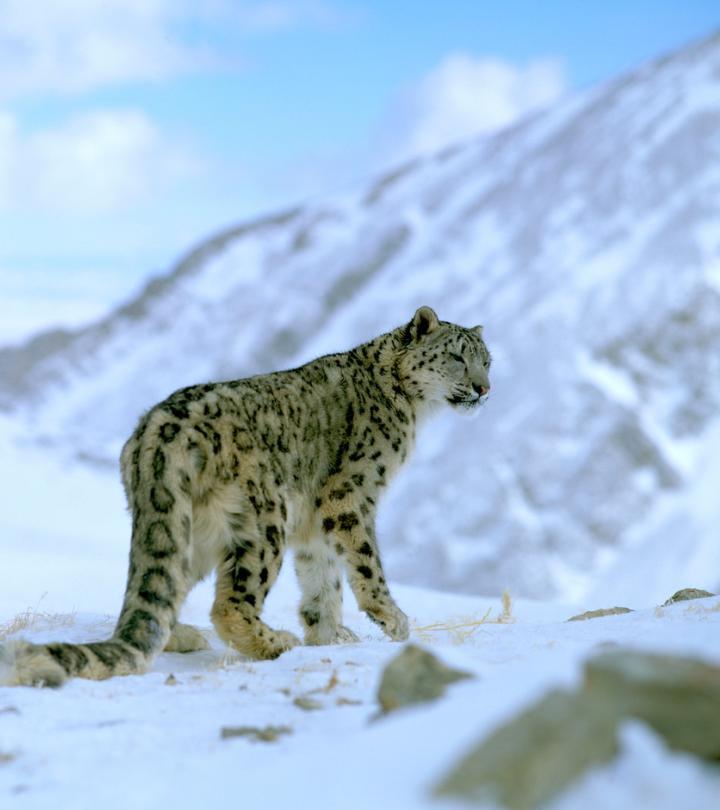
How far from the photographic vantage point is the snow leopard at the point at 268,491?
7102mm

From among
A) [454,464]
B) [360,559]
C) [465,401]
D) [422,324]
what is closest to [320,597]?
[360,559]

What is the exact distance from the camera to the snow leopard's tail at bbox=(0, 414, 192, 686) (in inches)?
258

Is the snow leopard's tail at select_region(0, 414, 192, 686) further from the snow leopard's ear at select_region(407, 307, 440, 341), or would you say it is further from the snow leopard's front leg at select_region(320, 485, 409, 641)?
the snow leopard's ear at select_region(407, 307, 440, 341)

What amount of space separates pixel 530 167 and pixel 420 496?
25036 millimetres

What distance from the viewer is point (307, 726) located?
17.6 ft

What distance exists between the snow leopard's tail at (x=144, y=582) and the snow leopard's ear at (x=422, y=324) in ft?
9.23

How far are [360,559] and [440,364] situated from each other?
1.74 meters

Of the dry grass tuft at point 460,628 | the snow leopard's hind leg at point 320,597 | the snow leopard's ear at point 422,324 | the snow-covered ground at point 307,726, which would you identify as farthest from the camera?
the snow leopard's ear at point 422,324

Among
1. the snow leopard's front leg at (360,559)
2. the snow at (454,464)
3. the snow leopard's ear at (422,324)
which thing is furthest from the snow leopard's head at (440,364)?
the snow leopard's front leg at (360,559)

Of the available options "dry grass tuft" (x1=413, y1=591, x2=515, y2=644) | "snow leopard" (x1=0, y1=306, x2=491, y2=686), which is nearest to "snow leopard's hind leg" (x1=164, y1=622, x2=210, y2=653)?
"snow leopard" (x1=0, y1=306, x2=491, y2=686)

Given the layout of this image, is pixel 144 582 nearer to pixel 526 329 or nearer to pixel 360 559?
pixel 360 559

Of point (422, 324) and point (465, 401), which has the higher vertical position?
→ point (422, 324)

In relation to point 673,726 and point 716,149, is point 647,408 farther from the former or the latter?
point 673,726

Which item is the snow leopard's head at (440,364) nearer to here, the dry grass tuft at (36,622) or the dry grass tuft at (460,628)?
the dry grass tuft at (460,628)
